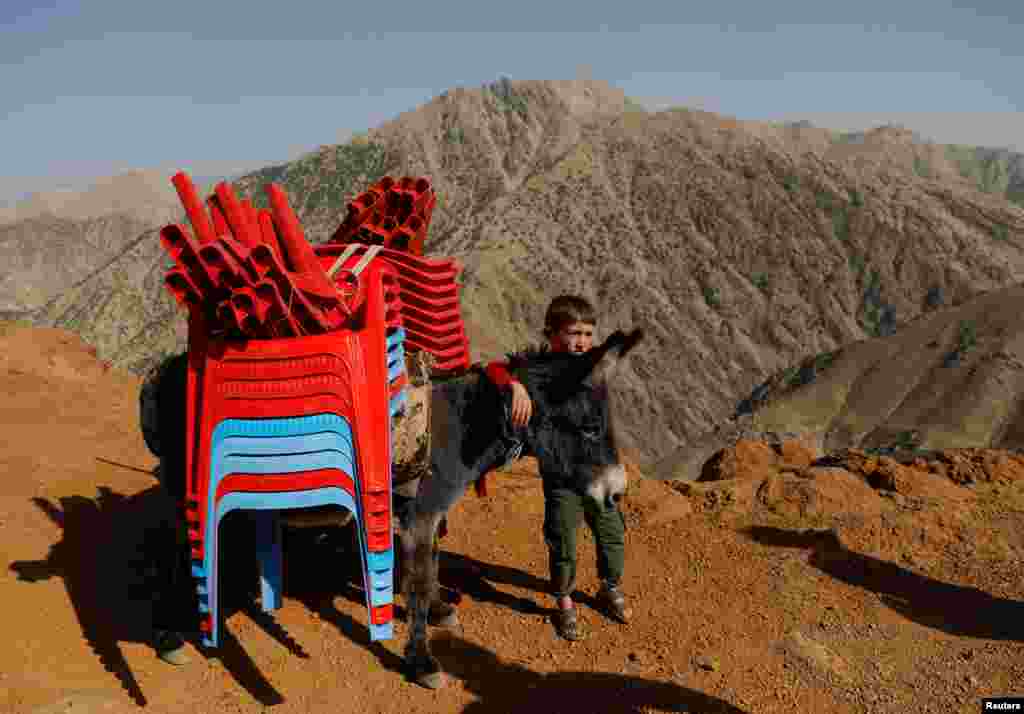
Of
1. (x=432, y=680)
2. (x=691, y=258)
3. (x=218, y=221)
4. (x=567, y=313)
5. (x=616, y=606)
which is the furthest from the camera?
(x=691, y=258)

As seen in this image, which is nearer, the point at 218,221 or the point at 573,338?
the point at 218,221

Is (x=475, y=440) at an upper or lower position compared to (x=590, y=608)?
upper

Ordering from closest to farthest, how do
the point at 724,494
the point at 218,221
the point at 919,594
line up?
the point at 218,221, the point at 919,594, the point at 724,494

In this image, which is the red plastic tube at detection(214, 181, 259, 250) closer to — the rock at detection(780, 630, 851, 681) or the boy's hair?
the boy's hair

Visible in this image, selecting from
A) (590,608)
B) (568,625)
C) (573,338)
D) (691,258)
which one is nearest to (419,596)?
(568,625)

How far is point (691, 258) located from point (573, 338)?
182 feet

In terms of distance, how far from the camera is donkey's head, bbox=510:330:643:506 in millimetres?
4250

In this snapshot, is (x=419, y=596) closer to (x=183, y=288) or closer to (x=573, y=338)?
(x=573, y=338)

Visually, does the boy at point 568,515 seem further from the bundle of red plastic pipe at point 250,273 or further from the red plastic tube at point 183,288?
the red plastic tube at point 183,288

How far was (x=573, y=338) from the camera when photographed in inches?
176

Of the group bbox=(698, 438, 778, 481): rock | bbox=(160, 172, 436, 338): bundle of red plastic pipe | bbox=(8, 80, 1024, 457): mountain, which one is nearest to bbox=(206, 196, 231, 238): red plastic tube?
bbox=(160, 172, 436, 338): bundle of red plastic pipe

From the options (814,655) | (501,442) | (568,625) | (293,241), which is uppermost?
(293,241)

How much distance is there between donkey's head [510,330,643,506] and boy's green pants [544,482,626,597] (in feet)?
0.82

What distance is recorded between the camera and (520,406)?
167 inches
